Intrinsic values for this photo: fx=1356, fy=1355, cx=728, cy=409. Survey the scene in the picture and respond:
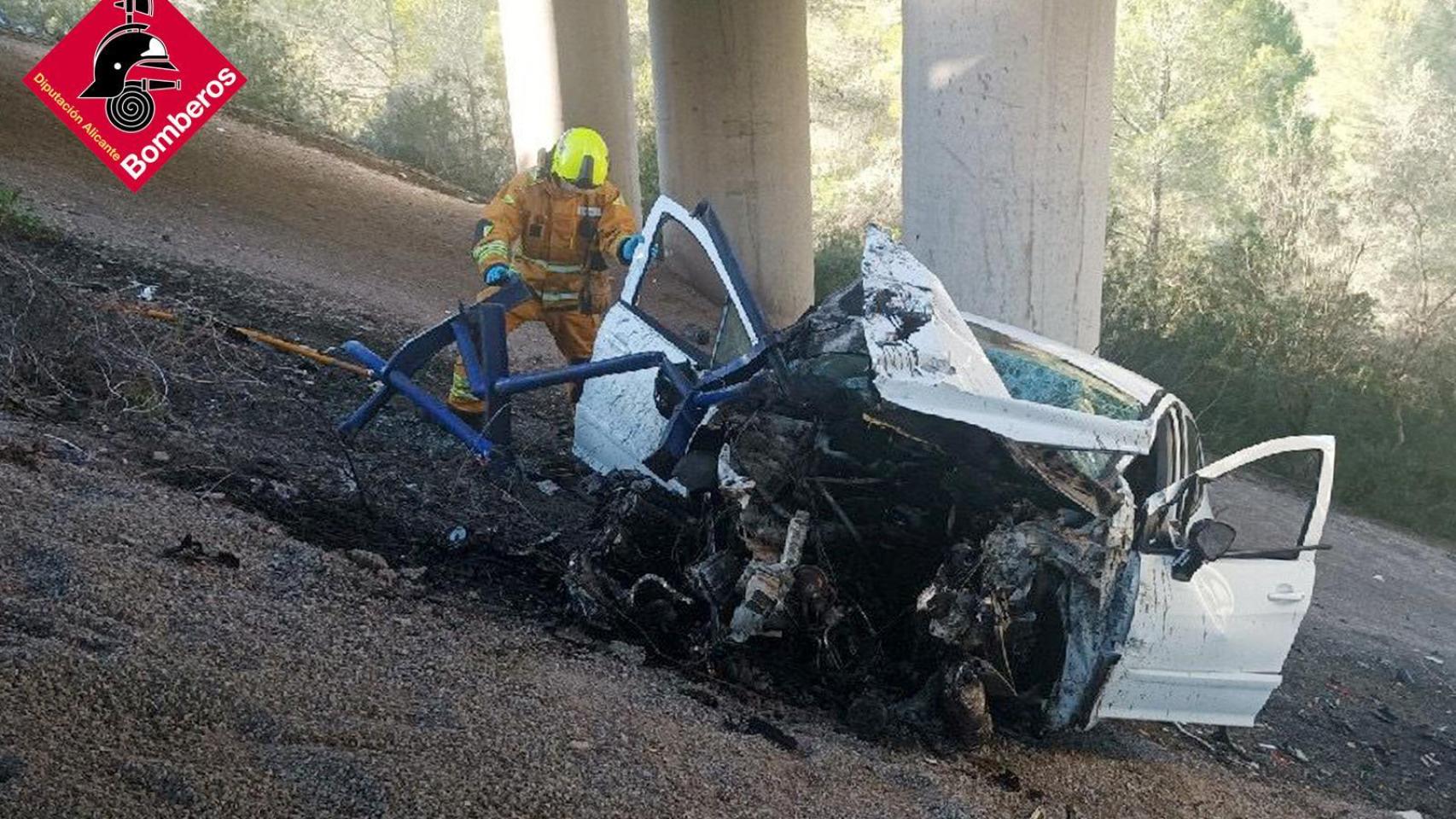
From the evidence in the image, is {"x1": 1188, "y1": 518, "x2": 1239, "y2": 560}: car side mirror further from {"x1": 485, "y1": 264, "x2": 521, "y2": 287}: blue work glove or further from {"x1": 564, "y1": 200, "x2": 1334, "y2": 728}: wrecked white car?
{"x1": 485, "y1": 264, "x2": 521, "y2": 287}: blue work glove

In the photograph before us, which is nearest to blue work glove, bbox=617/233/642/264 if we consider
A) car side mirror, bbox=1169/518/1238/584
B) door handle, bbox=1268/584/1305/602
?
car side mirror, bbox=1169/518/1238/584

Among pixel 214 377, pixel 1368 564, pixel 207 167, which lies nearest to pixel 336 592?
pixel 214 377

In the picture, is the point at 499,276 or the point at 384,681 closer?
the point at 384,681

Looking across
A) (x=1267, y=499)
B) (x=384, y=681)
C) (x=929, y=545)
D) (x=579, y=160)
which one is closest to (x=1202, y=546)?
(x=929, y=545)

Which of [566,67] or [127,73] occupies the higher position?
[566,67]

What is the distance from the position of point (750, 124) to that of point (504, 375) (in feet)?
34.9

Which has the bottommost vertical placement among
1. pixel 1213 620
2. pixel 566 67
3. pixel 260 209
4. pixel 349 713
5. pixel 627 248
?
pixel 1213 620

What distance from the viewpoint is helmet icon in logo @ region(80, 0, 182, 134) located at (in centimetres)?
1441

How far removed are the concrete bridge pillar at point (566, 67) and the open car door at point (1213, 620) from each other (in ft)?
39.4

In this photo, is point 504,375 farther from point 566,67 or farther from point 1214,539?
point 566,67

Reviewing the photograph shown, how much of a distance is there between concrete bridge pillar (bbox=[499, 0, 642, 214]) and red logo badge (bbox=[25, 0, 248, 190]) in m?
3.55

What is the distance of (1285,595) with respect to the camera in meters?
5.79

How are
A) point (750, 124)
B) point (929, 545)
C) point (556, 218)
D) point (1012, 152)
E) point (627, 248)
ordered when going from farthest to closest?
point (750, 124)
point (1012, 152)
point (556, 218)
point (627, 248)
point (929, 545)

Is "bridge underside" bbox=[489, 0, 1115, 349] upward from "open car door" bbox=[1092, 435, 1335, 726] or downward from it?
upward
